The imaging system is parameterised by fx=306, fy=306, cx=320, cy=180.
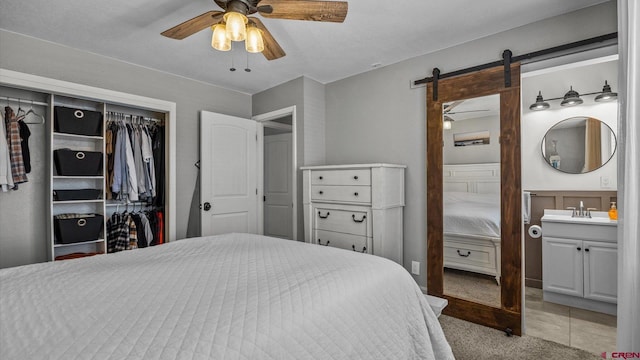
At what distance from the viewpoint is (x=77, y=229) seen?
276cm

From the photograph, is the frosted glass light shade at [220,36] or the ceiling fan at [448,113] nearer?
the frosted glass light shade at [220,36]

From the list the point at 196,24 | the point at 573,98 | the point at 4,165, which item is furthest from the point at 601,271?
the point at 4,165

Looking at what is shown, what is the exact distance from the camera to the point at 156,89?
3270mm

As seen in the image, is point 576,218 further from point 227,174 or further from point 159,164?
point 159,164

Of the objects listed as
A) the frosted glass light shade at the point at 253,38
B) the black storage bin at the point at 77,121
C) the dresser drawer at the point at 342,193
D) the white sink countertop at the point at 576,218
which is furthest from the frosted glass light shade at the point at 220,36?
the white sink countertop at the point at 576,218

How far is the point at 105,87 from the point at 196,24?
1668 mm

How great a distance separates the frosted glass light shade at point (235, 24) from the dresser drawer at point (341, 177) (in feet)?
5.07

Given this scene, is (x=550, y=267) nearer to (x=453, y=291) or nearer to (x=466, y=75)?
(x=453, y=291)

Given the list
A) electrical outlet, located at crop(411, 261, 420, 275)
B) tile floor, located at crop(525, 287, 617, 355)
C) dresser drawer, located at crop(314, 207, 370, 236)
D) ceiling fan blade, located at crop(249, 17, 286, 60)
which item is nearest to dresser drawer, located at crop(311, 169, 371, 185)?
dresser drawer, located at crop(314, 207, 370, 236)

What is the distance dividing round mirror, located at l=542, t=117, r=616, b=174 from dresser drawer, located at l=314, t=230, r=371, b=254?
223 centimetres

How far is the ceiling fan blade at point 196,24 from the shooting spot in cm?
179

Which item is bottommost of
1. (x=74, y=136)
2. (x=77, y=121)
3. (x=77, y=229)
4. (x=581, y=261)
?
(x=581, y=261)

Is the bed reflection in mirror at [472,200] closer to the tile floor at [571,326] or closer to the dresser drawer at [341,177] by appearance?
the tile floor at [571,326]

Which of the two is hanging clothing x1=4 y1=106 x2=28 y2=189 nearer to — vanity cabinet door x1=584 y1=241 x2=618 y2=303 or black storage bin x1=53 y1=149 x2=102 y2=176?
black storage bin x1=53 y1=149 x2=102 y2=176
